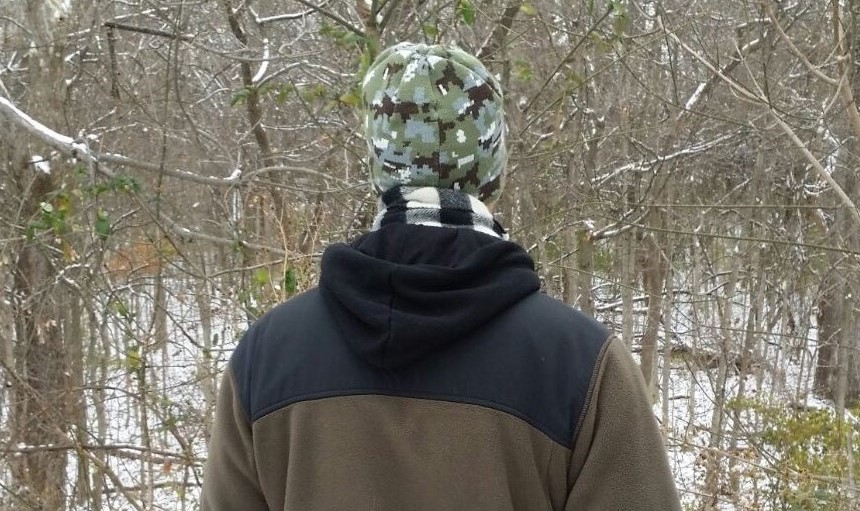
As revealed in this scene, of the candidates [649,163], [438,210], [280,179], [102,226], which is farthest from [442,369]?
[649,163]

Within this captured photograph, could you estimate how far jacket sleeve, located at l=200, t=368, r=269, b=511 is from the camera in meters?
1.09

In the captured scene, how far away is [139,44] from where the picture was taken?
581cm

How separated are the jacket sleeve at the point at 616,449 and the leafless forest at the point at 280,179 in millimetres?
2180

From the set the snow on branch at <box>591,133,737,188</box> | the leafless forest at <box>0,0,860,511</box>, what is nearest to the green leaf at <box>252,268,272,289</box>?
the leafless forest at <box>0,0,860,511</box>

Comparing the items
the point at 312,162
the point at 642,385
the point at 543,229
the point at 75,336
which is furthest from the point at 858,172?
the point at 75,336

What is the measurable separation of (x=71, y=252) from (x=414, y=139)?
3.57m

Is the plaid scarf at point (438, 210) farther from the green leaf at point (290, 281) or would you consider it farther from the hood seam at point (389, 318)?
the green leaf at point (290, 281)

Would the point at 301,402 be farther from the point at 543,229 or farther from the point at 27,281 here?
the point at 27,281

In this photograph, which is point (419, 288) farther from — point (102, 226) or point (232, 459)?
point (102, 226)

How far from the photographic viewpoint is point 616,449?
3.11ft

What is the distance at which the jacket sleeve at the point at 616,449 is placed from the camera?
0.94m

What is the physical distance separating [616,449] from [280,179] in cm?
425

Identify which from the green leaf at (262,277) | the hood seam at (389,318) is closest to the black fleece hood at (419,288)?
the hood seam at (389,318)

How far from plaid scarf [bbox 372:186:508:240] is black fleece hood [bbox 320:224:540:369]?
0.02 m
